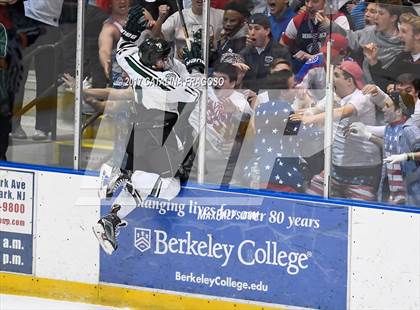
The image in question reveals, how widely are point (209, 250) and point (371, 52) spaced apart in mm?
1804

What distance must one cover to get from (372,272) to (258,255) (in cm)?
83

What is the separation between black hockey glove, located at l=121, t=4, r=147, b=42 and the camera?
8773 mm

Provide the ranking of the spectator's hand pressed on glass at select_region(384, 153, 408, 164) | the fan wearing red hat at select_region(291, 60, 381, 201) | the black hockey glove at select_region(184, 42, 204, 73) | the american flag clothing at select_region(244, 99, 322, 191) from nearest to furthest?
the spectator's hand pressed on glass at select_region(384, 153, 408, 164), the fan wearing red hat at select_region(291, 60, 381, 201), the american flag clothing at select_region(244, 99, 322, 191), the black hockey glove at select_region(184, 42, 204, 73)

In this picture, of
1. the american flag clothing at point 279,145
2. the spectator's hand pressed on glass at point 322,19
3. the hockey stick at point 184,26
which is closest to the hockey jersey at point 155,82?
the hockey stick at point 184,26

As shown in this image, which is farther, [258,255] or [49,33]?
[49,33]

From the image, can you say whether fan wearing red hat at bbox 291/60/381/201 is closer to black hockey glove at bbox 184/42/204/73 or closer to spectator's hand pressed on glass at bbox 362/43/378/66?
spectator's hand pressed on glass at bbox 362/43/378/66

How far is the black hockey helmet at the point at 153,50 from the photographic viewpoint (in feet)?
28.7

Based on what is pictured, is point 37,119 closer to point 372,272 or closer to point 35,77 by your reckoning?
point 35,77

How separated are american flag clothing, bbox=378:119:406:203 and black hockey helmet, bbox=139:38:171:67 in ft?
5.63

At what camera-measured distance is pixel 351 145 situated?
8195 mm

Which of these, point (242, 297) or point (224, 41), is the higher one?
point (224, 41)

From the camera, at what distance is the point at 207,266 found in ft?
28.5

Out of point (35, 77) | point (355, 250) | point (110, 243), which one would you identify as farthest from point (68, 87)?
point (355, 250)

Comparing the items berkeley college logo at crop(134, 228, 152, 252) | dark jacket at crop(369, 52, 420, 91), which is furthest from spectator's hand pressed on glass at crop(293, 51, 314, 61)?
berkeley college logo at crop(134, 228, 152, 252)
